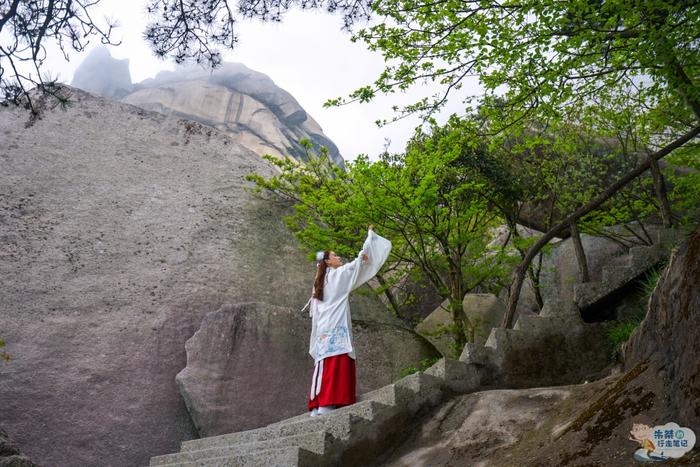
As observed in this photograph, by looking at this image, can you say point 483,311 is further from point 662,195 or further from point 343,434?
point 343,434

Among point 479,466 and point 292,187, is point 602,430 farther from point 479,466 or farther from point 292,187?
point 292,187

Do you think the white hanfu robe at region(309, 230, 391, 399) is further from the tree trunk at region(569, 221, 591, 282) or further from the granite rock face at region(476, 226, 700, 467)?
the tree trunk at region(569, 221, 591, 282)

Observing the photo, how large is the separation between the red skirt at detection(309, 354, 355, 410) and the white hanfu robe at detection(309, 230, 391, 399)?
0.46ft

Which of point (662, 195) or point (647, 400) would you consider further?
point (662, 195)

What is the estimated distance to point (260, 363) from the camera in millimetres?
8734

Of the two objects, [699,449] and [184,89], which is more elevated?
[184,89]

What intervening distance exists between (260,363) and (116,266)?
120 inches

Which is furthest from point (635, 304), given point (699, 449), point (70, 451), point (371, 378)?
point (70, 451)

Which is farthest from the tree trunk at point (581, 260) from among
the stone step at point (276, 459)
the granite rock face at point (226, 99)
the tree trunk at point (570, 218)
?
the granite rock face at point (226, 99)

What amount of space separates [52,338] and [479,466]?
6492 mm

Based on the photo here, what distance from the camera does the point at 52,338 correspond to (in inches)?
346

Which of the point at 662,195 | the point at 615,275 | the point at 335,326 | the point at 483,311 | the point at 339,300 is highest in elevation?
the point at 662,195

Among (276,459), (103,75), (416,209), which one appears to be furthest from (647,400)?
(103,75)

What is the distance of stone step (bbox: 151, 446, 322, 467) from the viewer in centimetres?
520
